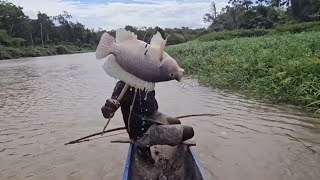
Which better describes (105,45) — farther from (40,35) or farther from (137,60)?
(40,35)

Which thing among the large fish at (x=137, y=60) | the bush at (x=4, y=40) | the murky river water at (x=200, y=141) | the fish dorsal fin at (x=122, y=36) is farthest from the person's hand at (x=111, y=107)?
the bush at (x=4, y=40)

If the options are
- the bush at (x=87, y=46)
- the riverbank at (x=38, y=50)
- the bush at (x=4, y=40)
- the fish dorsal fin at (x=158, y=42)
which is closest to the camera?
the fish dorsal fin at (x=158, y=42)

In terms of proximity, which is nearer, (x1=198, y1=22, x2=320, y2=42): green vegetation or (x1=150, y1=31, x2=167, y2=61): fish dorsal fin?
(x1=150, y1=31, x2=167, y2=61): fish dorsal fin

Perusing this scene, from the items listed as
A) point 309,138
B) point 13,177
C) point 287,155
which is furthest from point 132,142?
point 309,138

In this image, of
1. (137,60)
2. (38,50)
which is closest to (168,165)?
(137,60)

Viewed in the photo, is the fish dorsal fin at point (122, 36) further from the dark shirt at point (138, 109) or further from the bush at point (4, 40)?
the bush at point (4, 40)

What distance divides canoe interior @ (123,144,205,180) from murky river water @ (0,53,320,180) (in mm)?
688

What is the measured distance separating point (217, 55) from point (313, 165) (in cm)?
1073

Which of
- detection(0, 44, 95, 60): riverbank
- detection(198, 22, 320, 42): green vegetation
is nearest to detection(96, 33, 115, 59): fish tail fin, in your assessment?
detection(198, 22, 320, 42): green vegetation

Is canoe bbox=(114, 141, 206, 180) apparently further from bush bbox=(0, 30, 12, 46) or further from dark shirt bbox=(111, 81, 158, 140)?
bush bbox=(0, 30, 12, 46)

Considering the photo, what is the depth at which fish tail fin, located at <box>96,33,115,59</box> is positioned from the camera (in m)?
2.48

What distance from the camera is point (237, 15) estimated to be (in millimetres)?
53344

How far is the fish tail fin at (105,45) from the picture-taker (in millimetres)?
2484

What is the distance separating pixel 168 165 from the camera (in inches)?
164
